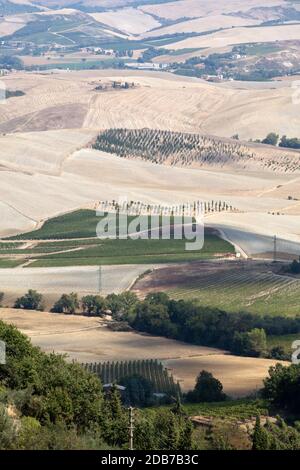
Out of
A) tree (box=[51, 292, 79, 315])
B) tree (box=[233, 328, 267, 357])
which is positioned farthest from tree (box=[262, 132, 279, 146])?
tree (box=[233, 328, 267, 357])

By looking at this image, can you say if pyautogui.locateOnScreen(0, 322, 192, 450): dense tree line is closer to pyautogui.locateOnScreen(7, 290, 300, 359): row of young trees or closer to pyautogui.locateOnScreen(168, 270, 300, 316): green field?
pyautogui.locateOnScreen(7, 290, 300, 359): row of young trees

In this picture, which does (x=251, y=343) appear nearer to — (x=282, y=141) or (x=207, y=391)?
(x=207, y=391)

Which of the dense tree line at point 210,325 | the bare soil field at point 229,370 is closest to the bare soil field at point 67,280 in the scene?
the dense tree line at point 210,325

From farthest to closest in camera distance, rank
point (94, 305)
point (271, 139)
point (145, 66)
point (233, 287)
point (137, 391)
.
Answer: point (145, 66) < point (271, 139) < point (233, 287) < point (94, 305) < point (137, 391)

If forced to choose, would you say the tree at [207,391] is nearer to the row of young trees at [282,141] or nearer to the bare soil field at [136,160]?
the bare soil field at [136,160]

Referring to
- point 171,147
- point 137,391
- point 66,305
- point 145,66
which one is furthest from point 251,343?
point 145,66

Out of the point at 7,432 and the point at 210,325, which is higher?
the point at 7,432

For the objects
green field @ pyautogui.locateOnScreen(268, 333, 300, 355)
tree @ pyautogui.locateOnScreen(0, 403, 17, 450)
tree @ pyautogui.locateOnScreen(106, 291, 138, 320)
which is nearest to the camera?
tree @ pyautogui.locateOnScreen(0, 403, 17, 450)
